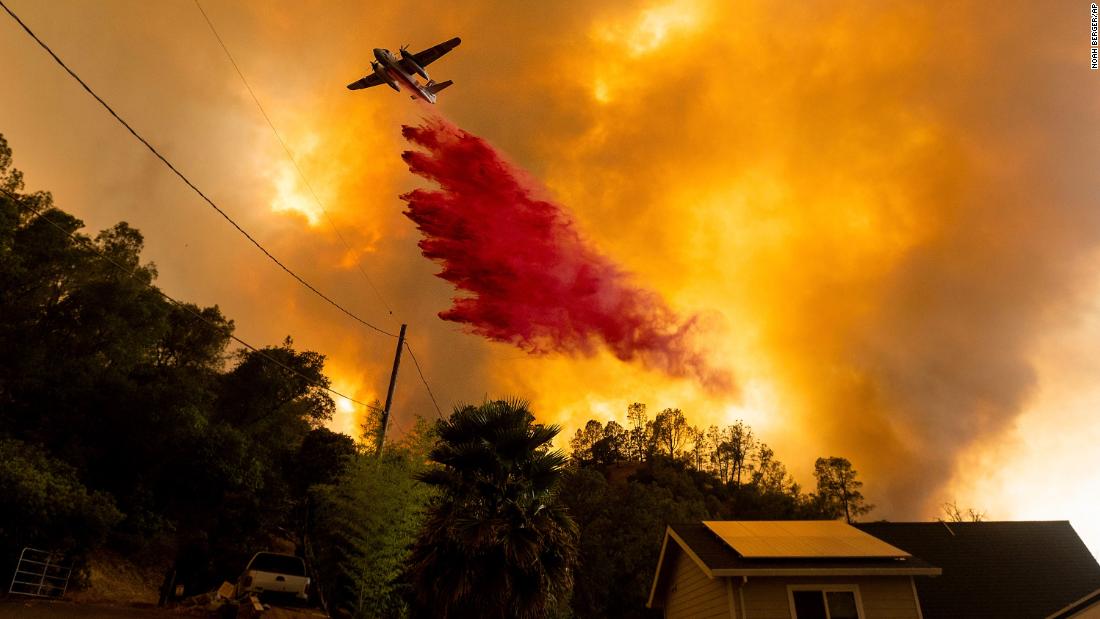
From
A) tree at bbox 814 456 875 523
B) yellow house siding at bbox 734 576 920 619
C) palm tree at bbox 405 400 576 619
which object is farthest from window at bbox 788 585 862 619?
tree at bbox 814 456 875 523

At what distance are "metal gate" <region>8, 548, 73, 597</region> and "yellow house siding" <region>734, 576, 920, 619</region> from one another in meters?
22.1

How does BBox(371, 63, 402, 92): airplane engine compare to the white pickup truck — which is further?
BBox(371, 63, 402, 92): airplane engine

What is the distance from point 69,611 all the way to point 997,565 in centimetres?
2906

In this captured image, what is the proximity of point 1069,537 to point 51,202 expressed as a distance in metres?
52.8

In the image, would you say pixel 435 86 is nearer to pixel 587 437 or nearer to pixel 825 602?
pixel 825 602

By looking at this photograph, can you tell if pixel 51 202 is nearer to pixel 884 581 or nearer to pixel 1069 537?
pixel 884 581

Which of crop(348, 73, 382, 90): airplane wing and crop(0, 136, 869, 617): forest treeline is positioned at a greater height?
crop(348, 73, 382, 90): airplane wing

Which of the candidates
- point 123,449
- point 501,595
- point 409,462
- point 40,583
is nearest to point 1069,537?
point 501,595

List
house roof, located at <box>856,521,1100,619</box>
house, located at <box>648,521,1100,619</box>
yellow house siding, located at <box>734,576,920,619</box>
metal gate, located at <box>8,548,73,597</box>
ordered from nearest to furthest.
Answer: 1. yellow house siding, located at <box>734,576,920,619</box>
2. house, located at <box>648,521,1100,619</box>
3. metal gate, located at <box>8,548,73,597</box>
4. house roof, located at <box>856,521,1100,619</box>

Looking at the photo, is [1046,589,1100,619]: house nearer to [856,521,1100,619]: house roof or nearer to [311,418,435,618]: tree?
[856,521,1100,619]: house roof

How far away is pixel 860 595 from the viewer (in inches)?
652

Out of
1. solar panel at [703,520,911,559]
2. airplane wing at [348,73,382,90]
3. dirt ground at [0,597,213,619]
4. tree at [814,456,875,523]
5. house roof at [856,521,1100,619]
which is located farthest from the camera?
tree at [814,456,875,523]

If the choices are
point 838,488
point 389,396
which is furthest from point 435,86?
point 838,488

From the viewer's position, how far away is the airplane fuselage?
2697 centimetres
